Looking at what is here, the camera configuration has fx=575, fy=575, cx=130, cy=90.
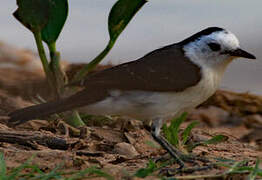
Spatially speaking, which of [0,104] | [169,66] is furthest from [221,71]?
[0,104]

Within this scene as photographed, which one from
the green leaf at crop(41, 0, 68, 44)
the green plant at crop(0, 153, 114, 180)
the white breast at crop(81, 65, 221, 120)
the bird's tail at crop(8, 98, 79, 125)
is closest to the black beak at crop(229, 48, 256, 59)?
the white breast at crop(81, 65, 221, 120)

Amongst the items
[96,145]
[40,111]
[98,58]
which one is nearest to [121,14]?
[98,58]

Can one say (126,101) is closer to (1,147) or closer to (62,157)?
(62,157)

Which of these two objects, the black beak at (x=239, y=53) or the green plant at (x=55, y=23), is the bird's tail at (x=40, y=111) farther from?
the black beak at (x=239, y=53)

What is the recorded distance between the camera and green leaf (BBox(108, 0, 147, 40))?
5.75 meters

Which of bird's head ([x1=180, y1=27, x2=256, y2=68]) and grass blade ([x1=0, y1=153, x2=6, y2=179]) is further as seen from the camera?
bird's head ([x1=180, y1=27, x2=256, y2=68])

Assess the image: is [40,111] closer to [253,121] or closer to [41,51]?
[41,51]

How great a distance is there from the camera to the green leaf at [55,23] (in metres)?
5.93

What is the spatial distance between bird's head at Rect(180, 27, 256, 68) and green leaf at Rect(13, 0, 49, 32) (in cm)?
161

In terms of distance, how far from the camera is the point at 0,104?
7004 mm

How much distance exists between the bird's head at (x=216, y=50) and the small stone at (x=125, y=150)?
1006 mm

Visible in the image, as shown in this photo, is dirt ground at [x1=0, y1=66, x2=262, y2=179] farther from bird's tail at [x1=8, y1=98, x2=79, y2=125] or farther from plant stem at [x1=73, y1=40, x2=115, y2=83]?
plant stem at [x1=73, y1=40, x2=115, y2=83]

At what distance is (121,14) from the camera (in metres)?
5.79

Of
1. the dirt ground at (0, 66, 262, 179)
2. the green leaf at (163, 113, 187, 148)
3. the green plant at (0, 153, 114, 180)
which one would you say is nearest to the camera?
the green plant at (0, 153, 114, 180)
